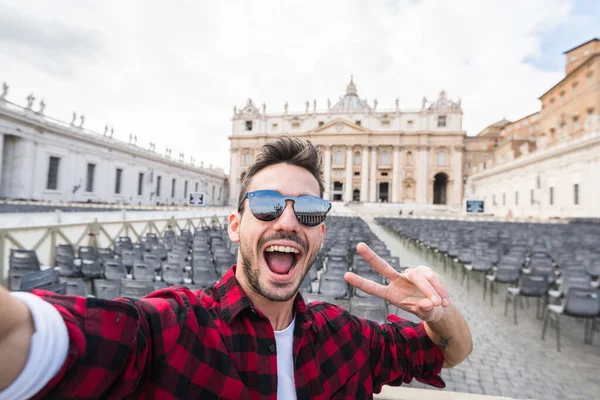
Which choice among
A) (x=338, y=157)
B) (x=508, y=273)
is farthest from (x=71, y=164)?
(x=338, y=157)

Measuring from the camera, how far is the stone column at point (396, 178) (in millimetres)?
51156

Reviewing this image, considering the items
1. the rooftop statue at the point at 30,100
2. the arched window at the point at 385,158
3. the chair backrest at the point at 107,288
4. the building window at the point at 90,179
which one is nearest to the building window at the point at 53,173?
the building window at the point at 90,179

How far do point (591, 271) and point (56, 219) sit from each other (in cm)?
1367

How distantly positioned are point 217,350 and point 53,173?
111ft

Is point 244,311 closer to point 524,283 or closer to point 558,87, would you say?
point 524,283

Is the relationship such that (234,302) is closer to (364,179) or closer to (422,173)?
(364,179)

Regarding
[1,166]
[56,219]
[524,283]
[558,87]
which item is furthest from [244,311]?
[558,87]

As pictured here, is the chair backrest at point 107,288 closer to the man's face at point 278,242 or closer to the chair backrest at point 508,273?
the man's face at point 278,242

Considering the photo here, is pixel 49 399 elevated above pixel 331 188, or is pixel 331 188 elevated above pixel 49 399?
pixel 331 188

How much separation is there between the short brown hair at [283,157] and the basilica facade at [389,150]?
4916 centimetres

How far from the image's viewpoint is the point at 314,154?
155 cm

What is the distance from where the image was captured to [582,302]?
4.60 m

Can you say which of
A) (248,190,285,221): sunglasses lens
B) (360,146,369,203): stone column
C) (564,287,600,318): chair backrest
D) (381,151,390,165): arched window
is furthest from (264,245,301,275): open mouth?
(381,151,390,165): arched window

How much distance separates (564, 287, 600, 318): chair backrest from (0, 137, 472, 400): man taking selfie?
15.5 ft
